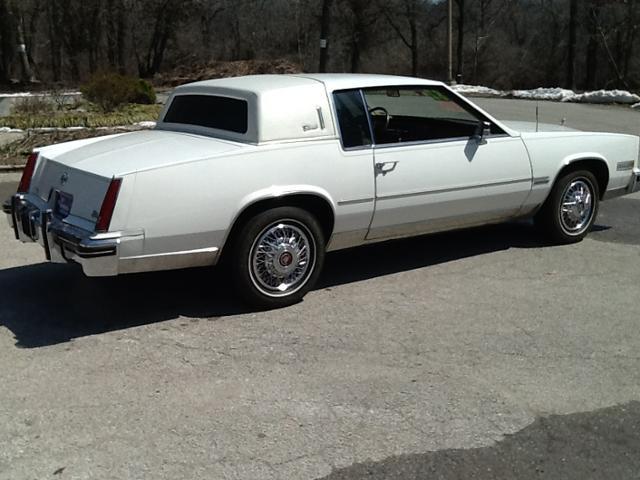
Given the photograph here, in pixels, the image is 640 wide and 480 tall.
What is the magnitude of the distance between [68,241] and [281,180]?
141 cm

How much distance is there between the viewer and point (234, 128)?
5477mm

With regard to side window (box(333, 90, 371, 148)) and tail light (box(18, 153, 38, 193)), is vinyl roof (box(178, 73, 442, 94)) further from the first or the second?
tail light (box(18, 153, 38, 193))

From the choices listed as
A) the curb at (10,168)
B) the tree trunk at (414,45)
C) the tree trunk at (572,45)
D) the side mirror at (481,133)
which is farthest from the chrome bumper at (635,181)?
the tree trunk at (414,45)

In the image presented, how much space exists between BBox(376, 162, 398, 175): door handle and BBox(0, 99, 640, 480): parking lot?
2.93 feet

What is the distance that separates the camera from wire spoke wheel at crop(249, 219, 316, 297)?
516 centimetres

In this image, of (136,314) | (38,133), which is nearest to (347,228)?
(136,314)

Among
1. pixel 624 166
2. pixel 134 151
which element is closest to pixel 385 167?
pixel 134 151

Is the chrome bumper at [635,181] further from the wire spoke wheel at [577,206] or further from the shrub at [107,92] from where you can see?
the shrub at [107,92]

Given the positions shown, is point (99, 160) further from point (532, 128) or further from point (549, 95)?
point (549, 95)

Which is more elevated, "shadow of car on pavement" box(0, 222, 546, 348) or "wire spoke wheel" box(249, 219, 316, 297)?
"wire spoke wheel" box(249, 219, 316, 297)

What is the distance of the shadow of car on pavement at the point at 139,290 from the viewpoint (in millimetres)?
5070

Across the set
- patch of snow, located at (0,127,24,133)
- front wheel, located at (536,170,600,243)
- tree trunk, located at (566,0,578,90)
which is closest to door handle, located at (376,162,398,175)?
front wheel, located at (536,170,600,243)

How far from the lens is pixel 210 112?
5820 mm

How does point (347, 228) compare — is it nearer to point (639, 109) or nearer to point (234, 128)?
point (234, 128)
